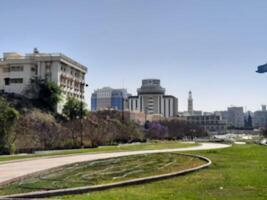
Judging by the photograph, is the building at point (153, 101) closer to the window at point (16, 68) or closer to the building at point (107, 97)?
the building at point (107, 97)

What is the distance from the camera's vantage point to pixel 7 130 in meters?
38.7

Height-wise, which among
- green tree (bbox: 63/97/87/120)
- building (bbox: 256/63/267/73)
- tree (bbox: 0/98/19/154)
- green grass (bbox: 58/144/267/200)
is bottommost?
green grass (bbox: 58/144/267/200)

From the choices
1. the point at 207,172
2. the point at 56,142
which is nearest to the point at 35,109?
the point at 56,142

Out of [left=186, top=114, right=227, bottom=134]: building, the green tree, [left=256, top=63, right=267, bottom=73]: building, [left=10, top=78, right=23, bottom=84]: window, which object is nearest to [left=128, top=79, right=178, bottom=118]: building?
[left=186, top=114, right=227, bottom=134]: building

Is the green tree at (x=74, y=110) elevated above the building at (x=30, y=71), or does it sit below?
below

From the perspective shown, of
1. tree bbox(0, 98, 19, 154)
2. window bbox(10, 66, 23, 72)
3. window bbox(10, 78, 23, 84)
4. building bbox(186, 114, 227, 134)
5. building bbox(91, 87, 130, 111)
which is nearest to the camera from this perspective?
tree bbox(0, 98, 19, 154)

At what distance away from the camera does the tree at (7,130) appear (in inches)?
1478

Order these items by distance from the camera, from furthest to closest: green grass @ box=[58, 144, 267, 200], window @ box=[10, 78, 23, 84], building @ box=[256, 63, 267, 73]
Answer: window @ box=[10, 78, 23, 84] < building @ box=[256, 63, 267, 73] < green grass @ box=[58, 144, 267, 200]

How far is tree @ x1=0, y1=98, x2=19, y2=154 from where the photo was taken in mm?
37547

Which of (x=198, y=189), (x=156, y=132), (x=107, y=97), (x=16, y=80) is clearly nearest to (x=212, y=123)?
(x=107, y=97)

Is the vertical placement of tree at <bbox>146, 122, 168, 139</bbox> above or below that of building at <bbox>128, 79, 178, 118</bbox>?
below

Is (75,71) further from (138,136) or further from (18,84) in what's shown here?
(138,136)

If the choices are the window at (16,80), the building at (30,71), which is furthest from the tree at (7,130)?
the window at (16,80)

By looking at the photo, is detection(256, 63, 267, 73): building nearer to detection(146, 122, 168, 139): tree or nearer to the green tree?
the green tree
